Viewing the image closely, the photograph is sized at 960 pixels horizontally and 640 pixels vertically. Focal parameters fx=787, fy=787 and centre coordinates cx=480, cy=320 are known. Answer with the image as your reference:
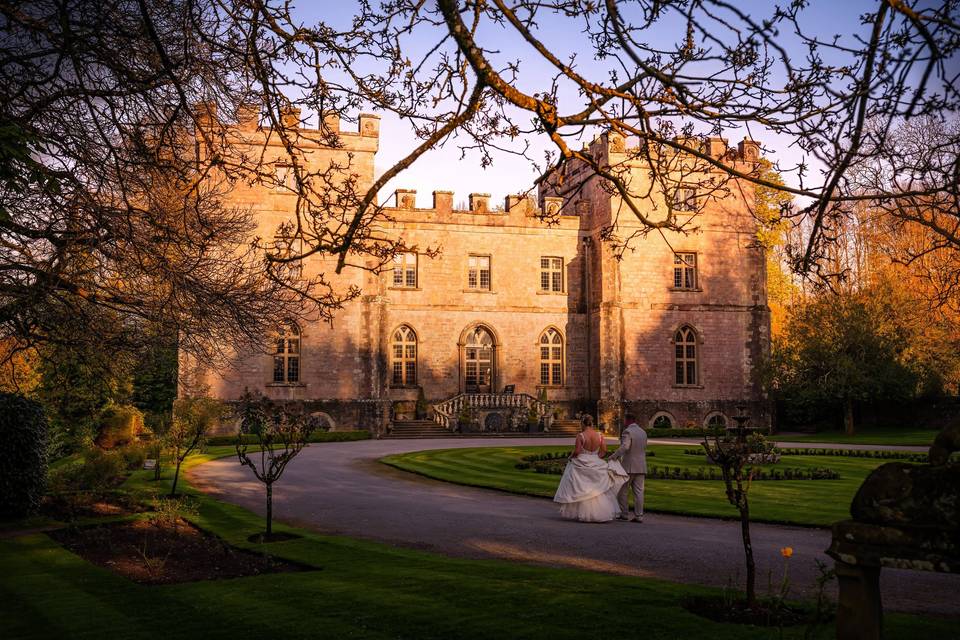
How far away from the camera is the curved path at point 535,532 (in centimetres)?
827

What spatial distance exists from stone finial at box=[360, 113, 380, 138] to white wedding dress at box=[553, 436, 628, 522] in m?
23.5

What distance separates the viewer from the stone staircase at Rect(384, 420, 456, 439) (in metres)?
31.0

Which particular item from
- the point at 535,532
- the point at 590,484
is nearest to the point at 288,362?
the point at 590,484

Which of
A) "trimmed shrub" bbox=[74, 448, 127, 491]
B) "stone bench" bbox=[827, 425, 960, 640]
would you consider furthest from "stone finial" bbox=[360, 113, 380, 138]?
"stone bench" bbox=[827, 425, 960, 640]

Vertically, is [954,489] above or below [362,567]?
above

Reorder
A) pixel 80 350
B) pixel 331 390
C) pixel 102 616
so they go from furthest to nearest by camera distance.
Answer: pixel 331 390
pixel 80 350
pixel 102 616

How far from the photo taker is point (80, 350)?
9242mm

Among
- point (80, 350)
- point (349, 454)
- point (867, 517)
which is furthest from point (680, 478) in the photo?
point (867, 517)

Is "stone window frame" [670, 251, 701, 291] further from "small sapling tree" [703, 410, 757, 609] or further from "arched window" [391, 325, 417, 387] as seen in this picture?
"small sapling tree" [703, 410, 757, 609]

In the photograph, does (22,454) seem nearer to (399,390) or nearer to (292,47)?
(292,47)

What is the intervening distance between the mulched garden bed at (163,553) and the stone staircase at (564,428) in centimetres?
2269

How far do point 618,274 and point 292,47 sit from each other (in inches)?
1194

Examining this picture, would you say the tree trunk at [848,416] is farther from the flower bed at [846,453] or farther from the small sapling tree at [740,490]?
the small sapling tree at [740,490]

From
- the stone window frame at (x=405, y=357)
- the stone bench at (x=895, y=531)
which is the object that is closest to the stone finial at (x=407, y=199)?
the stone window frame at (x=405, y=357)
